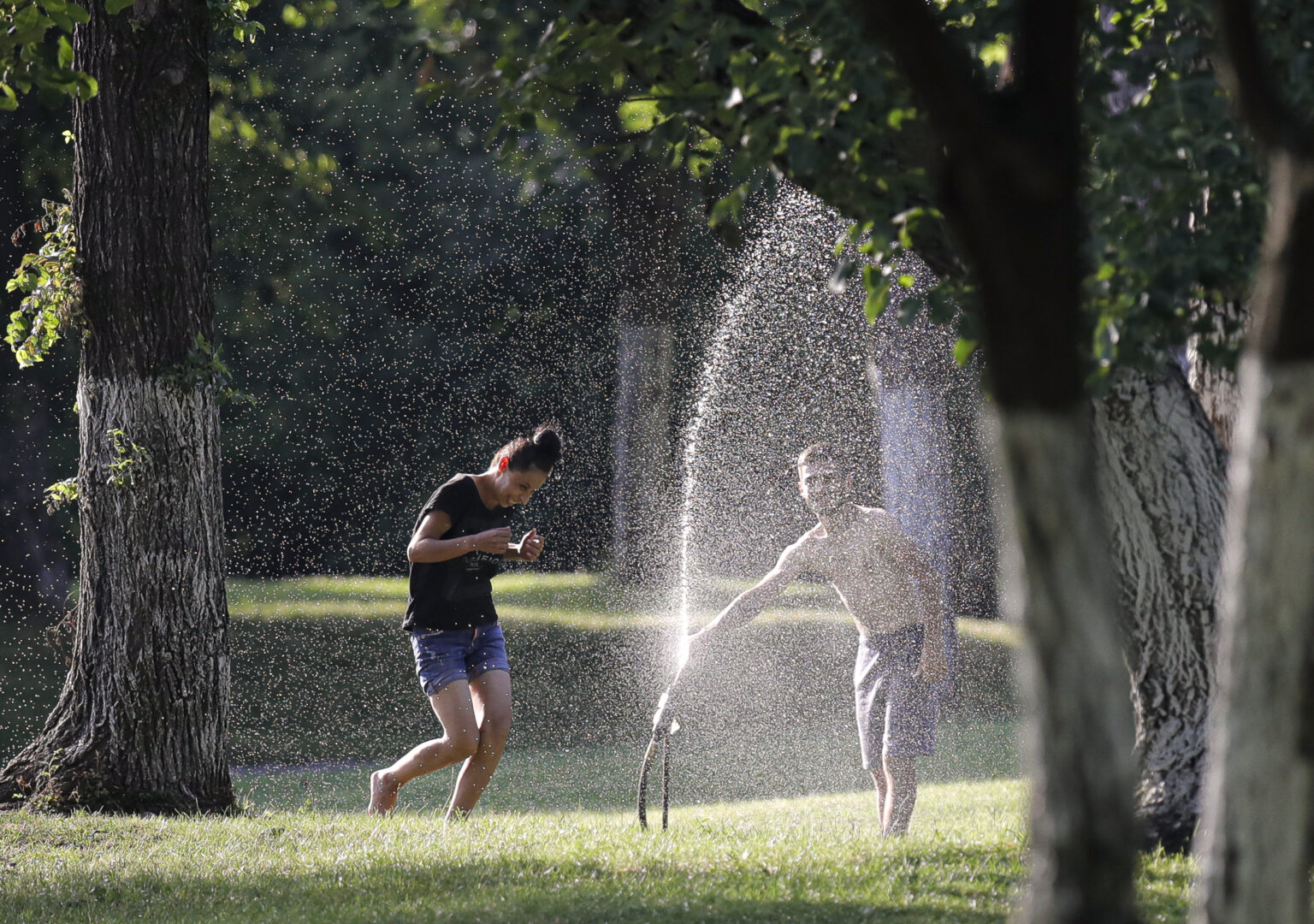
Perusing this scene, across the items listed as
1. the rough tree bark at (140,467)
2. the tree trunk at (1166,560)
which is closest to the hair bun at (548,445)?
the rough tree bark at (140,467)

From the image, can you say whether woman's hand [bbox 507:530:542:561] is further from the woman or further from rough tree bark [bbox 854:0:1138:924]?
rough tree bark [bbox 854:0:1138:924]

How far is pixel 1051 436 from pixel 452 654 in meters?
4.82

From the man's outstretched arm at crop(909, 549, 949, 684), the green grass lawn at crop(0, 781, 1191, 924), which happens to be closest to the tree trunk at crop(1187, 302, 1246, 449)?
the man's outstretched arm at crop(909, 549, 949, 684)

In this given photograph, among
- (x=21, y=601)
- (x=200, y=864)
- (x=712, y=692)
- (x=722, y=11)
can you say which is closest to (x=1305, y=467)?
(x=722, y=11)

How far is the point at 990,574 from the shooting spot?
83.9 ft

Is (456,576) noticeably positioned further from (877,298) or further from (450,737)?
(877,298)

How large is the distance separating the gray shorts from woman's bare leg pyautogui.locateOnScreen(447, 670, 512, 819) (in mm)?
1655

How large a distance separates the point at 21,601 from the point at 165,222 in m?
13.5

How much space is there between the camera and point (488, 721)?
22.1ft

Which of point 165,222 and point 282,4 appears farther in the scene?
point 282,4

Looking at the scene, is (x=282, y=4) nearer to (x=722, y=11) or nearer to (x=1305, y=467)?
(x=722, y=11)

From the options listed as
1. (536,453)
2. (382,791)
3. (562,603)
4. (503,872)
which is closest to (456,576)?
(536,453)

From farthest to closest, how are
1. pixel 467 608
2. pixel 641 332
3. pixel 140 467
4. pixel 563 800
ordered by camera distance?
1. pixel 641 332
2. pixel 563 800
3. pixel 140 467
4. pixel 467 608

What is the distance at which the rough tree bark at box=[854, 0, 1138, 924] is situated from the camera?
2.21m
